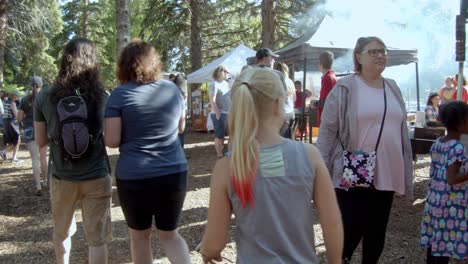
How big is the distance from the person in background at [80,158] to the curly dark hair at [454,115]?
7.95ft

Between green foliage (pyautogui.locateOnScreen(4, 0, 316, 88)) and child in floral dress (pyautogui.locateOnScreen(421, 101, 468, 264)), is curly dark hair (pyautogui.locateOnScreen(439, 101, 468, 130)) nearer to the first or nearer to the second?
child in floral dress (pyautogui.locateOnScreen(421, 101, 468, 264))

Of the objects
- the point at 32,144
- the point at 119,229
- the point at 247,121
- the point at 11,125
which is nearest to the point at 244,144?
the point at 247,121

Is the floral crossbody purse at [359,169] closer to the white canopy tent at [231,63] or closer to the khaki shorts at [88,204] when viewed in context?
the khaki shorts at [88,204]

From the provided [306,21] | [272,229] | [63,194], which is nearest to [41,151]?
[63,194]

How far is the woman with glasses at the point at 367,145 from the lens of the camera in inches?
119

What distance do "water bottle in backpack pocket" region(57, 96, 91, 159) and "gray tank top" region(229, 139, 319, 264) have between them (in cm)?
158

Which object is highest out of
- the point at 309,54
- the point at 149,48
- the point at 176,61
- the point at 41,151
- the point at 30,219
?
the point at 176,61

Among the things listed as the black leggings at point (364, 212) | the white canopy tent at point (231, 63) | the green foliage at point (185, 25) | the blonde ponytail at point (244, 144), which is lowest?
the black leggings at point (364, 212)

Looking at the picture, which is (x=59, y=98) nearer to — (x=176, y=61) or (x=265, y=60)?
(x=265, y=60)

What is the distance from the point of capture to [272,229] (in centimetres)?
159

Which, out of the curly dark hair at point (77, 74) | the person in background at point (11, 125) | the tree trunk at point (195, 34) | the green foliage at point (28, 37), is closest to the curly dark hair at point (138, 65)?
the curly dark hair at point (77, 74)

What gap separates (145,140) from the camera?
114 inches

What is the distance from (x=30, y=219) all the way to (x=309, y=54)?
20.1ft

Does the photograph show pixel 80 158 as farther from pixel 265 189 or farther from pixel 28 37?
pixel 28 37
